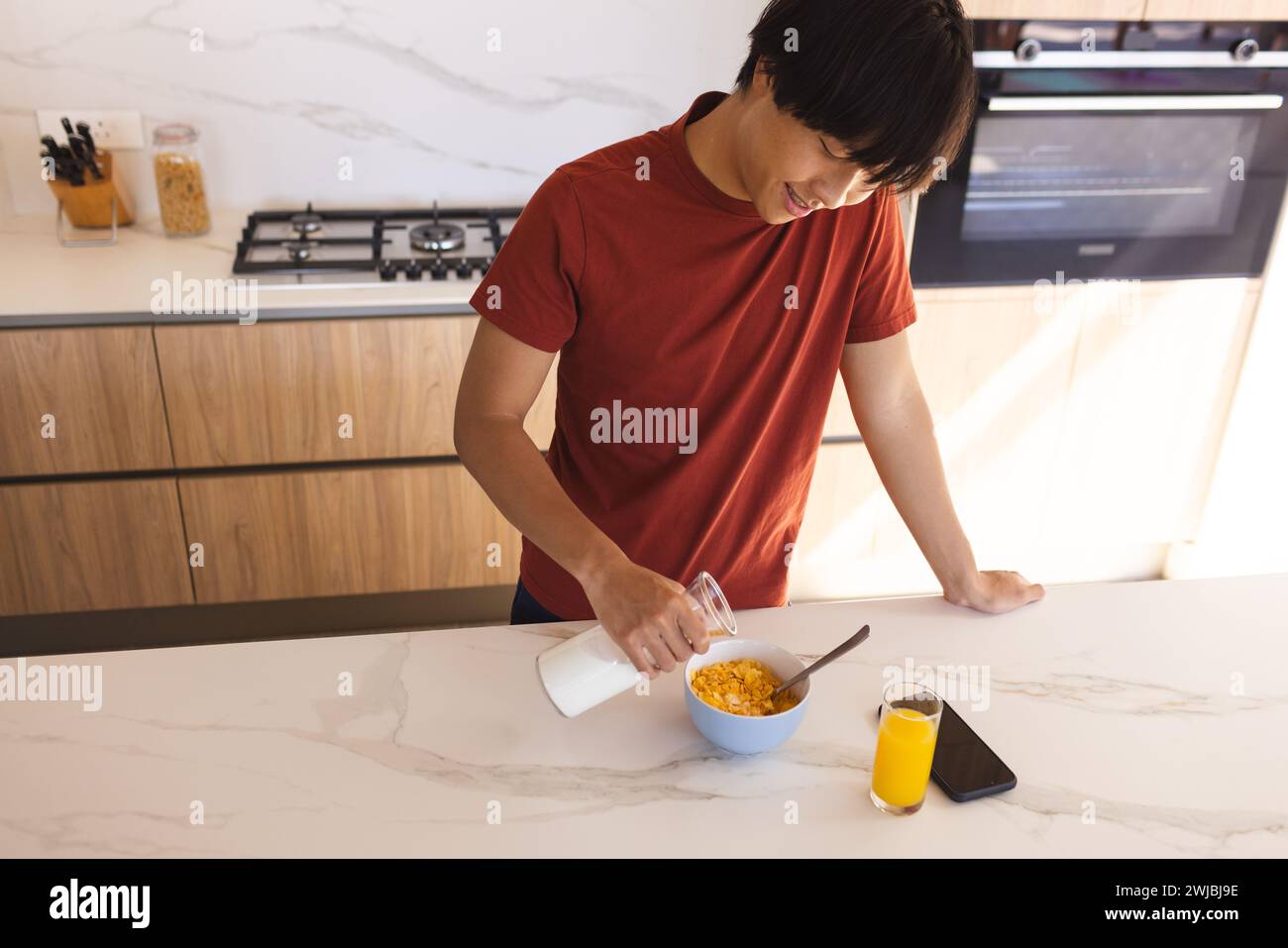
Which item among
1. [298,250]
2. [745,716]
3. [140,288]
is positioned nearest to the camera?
[745,716]

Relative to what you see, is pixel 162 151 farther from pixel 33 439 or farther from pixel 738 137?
pixel 738 137

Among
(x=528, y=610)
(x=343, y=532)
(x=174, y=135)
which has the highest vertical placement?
(x=174, y=135)

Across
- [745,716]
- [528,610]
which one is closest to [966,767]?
[745,716]

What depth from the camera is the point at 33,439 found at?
2230 millimetres

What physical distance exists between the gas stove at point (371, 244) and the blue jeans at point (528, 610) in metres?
1.02

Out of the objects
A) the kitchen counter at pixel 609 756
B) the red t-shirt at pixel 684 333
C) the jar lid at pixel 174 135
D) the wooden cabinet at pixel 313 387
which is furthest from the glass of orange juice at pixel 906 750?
the jar lid at pixel 174 135

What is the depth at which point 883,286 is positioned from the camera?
51.2 inches

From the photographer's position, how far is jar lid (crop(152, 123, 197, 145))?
239 cm

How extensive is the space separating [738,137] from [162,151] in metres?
1.74

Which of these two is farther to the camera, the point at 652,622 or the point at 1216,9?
the point at 1216,9

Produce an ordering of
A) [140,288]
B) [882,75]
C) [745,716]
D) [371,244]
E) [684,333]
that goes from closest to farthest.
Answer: [882,75] < [745,716] < [684,333] < [140,288] < [371,244]

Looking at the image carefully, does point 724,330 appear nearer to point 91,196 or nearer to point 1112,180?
point 1112,180

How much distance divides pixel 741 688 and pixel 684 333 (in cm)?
41
